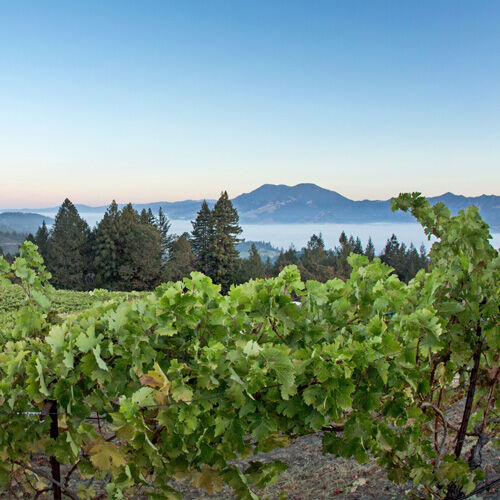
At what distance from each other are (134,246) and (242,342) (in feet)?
137

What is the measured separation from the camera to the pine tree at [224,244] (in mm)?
41219

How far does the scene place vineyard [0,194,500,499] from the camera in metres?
1.92

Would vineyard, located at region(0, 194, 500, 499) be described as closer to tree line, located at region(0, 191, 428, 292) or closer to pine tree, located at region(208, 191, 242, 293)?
tree line, located at region(0, 191, 428, 292)

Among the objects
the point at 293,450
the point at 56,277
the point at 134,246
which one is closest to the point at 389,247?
the point at 134,246

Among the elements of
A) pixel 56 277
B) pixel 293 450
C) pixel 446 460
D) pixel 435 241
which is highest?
pixel 435 241

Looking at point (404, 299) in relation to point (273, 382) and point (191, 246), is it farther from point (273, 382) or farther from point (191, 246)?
point (191, 246)

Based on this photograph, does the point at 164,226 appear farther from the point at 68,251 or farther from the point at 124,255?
the point at 68,251

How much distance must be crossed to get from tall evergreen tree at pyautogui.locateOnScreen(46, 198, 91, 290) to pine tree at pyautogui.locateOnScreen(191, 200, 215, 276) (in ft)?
35.3

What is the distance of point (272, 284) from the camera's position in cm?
223

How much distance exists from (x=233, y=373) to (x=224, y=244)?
39945 mm

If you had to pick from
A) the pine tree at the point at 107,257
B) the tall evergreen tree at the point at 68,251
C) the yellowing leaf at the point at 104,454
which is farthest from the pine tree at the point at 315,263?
the yellowing leaf at the point at 104,454

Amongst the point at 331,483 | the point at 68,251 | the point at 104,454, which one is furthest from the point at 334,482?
the point at 68,251

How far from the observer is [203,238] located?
43.2m

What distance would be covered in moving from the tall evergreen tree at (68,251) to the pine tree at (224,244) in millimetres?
12683
